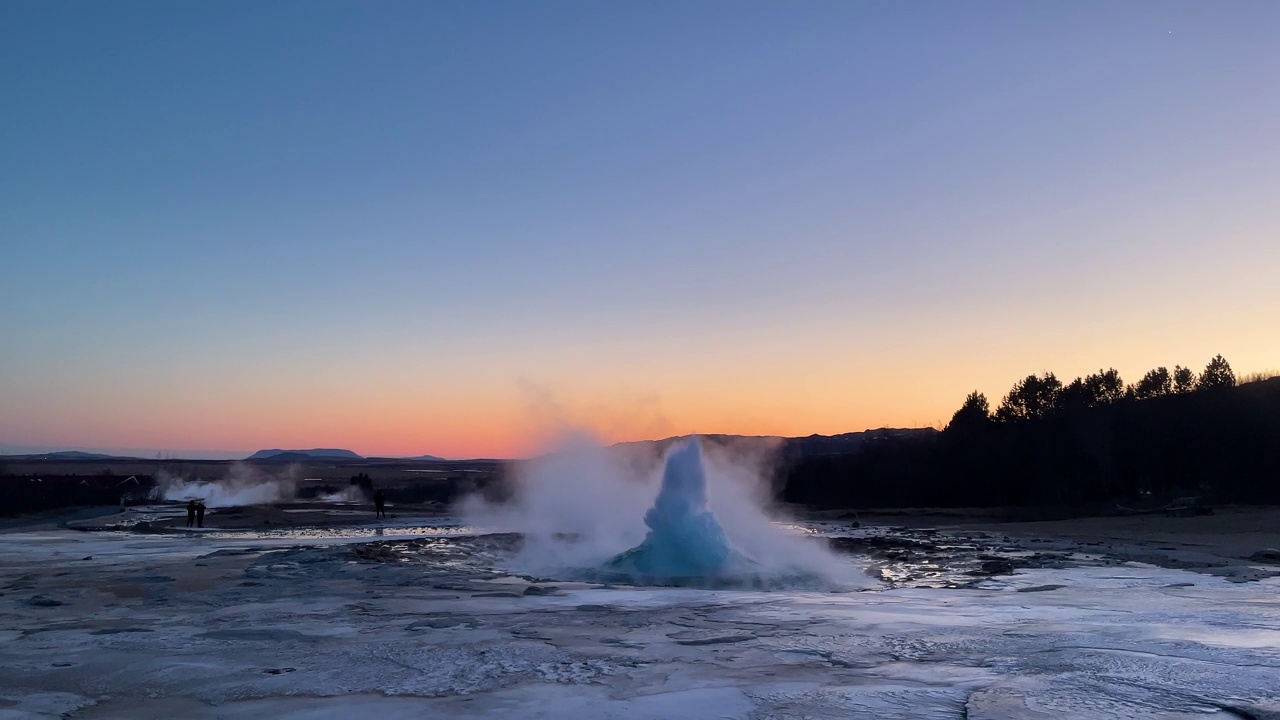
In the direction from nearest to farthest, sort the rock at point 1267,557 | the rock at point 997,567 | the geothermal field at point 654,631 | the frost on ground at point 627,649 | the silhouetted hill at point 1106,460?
1. the frost on ground at point 627,649
2. the geothermal field at point 654,631
3. the rock at point 997,567
4. the rock at point 1267,557
5. the silhouetted hill at point 1106,460

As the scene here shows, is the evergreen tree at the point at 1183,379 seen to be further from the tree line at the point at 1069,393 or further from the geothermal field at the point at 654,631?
the geothermal field at the point at 654,631

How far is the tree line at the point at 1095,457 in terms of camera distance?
162 feet

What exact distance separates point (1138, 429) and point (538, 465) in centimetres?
3837

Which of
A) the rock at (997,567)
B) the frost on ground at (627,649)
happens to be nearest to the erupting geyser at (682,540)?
the frost on ground at (627,649)

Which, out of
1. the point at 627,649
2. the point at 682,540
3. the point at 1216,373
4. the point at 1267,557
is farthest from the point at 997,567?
the point at 1216,373

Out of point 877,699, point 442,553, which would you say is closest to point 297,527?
point 442,553

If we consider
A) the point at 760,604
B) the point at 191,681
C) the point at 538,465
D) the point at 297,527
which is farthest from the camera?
the point at 297,527

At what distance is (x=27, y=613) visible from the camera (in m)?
12.6

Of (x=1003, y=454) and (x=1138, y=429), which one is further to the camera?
(x=1003, y=454)

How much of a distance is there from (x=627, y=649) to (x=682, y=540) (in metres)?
11.1

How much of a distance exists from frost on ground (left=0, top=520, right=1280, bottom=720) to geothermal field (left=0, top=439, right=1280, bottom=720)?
0.04 meters

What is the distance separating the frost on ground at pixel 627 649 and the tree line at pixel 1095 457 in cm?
3828

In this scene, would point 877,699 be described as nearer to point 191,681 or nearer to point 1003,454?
point 191,681

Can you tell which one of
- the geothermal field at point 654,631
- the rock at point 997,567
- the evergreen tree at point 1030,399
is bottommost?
the rock at point 997,567
